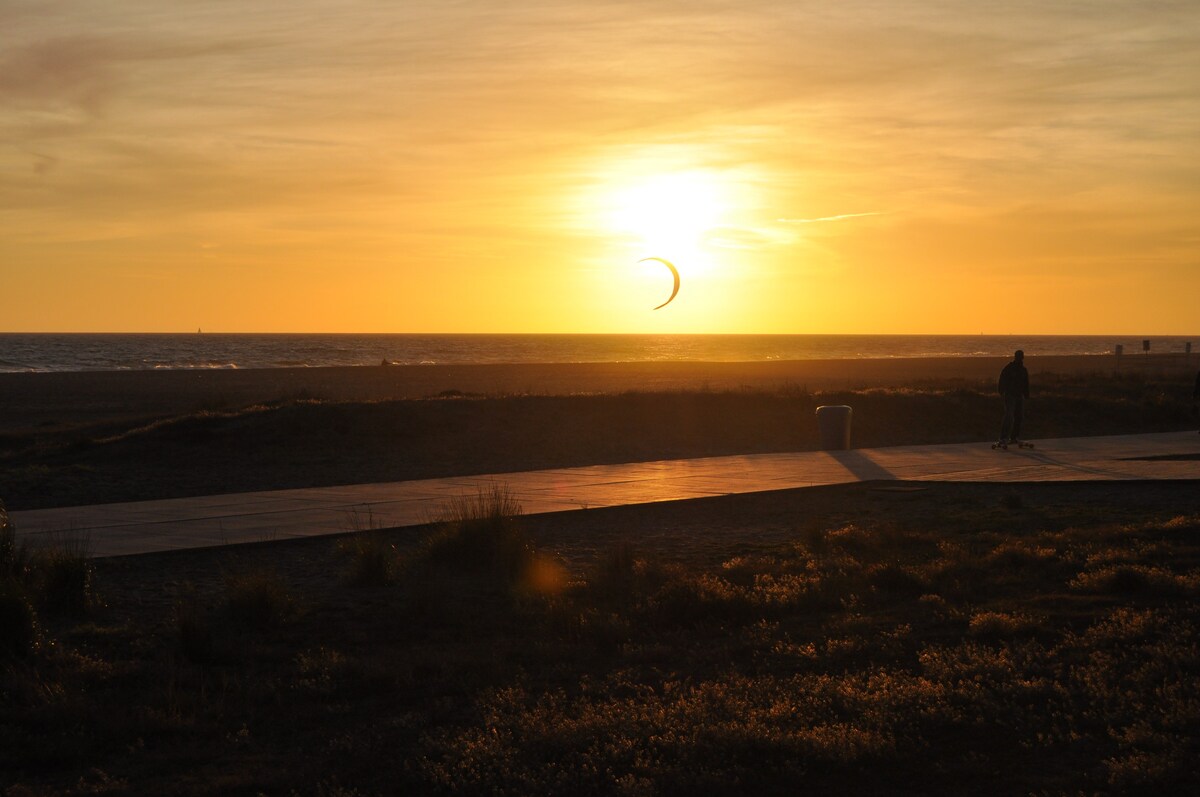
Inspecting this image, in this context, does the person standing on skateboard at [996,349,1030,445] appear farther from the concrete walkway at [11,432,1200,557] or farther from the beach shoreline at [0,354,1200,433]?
the beach shoreline at [0,354,1200,433]

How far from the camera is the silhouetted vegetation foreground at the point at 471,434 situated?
17922 millimetres

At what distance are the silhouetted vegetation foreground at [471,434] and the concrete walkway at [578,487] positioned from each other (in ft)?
7.52

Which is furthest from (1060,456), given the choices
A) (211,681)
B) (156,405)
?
(156,405)

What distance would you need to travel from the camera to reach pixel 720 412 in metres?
25.4

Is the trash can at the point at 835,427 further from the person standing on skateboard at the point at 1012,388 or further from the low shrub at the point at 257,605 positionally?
the low shrub at the point at 257,605

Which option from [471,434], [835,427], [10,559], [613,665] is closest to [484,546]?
[613,665]

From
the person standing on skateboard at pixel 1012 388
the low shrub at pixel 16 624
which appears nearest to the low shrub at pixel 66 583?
the low shrub at pixel 16 624

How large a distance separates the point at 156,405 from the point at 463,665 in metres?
37.4

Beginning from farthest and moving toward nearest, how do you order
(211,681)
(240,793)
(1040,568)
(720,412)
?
(720,412)
(1040,568)
(211,681)
(240,793)

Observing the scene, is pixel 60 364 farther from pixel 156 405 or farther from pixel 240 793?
pixel 240 793

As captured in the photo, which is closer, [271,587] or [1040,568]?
[271,587]

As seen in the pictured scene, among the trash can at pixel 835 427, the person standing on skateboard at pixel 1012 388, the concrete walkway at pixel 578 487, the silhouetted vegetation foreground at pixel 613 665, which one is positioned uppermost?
the person standing on skateboard at pixel 1012 388

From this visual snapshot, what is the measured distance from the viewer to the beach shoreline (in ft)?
128

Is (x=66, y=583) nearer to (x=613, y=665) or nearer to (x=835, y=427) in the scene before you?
(x=613, y=665)
